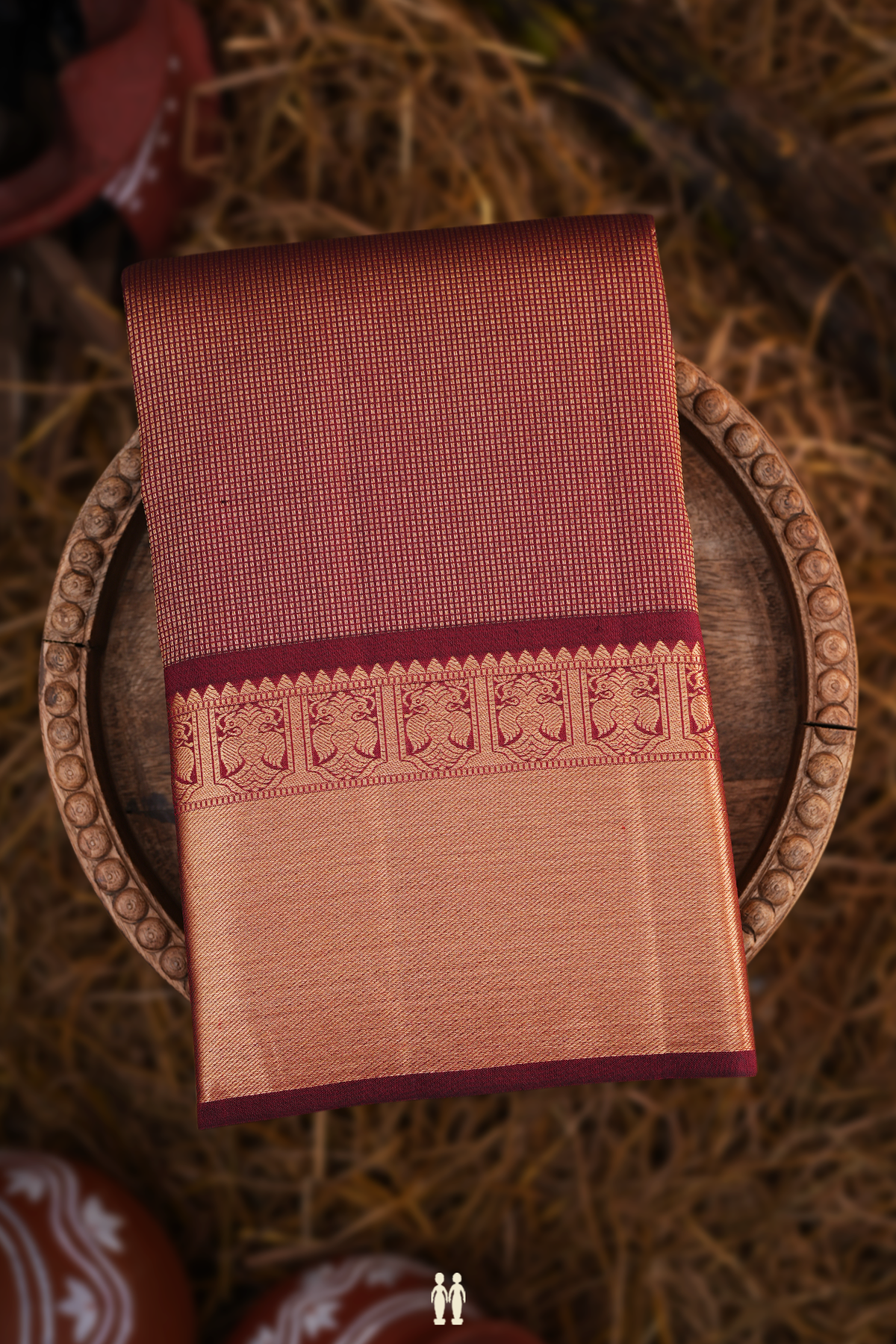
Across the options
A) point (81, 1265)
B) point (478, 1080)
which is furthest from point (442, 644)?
point (81, 1265)

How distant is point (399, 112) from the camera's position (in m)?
1.06

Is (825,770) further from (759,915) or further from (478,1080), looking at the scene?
(478,1080)

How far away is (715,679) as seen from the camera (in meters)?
0.68

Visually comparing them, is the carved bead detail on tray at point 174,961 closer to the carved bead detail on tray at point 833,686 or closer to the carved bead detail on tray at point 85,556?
the carved bead detail on tray at point 85,556

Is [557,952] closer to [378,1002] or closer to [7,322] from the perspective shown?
[378,1002]

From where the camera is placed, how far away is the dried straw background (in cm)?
104

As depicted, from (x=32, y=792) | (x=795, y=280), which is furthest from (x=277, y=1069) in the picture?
(x=795, y=280)

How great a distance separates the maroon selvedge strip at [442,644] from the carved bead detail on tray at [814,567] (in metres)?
0.15

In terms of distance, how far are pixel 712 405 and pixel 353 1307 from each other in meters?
0.79

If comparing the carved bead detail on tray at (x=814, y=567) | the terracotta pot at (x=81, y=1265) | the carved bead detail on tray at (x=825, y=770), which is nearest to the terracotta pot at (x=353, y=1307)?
the terracotta pot at (x=81, y=1265)

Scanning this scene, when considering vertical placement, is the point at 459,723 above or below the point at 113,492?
below

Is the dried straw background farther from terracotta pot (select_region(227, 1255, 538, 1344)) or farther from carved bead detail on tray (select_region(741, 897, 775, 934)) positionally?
carved bead detail on tray (select_region(741, 897, 775, 934))

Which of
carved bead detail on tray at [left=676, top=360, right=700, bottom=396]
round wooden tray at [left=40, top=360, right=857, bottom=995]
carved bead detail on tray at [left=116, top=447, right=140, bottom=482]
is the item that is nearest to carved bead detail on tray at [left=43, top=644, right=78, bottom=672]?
round wooden tray at [left=40, top=360, right=857, bottom=995]

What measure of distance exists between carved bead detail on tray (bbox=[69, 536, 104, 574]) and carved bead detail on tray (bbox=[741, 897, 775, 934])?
0.45m
